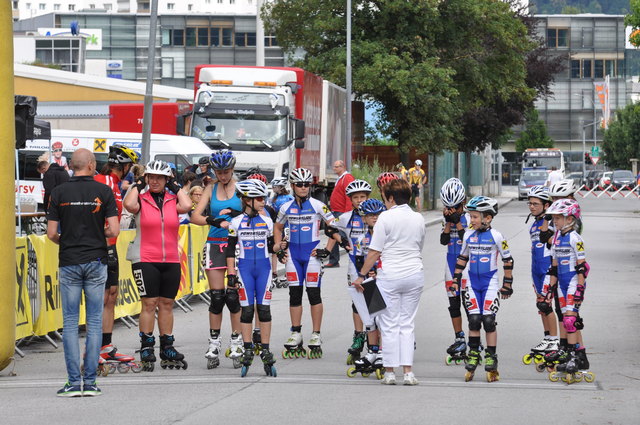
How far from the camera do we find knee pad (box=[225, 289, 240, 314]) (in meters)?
11.2

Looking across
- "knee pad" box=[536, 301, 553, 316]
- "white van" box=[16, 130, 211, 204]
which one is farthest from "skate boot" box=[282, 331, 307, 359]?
"white van" box=[16, 130, 211, 204]

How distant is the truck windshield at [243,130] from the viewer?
88.1 ft

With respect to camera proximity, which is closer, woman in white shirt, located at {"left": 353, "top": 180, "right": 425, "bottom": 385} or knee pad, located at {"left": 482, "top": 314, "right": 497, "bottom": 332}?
woman in white shirt, located at {"left": 353, "top": 180, "right": 425, "bottom": 385}

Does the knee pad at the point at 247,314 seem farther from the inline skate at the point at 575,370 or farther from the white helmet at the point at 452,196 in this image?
the inline skate at the point at 575,370

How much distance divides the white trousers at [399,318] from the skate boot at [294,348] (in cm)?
173

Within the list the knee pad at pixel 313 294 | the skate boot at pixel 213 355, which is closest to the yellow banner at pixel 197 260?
the knee pad at pixel 313 294

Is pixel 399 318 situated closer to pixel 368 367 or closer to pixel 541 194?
pixel 368 367

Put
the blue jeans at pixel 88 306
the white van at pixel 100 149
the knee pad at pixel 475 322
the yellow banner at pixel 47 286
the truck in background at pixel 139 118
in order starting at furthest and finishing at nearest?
the truck in background at pixel 139 118, the white van at pixel 100 149, the yellow banner at pixel 47 286, the knee pad at pixel 475 322, the blue jeans at pixel 88 306

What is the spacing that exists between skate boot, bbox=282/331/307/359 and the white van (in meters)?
13.9

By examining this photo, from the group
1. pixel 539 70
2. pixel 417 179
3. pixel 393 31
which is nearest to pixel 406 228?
pixel 417 179

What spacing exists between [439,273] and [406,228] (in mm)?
11655

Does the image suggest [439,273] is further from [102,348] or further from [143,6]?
[143,6]

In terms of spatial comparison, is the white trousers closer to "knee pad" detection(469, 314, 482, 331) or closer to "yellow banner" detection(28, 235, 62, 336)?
"knee pad" detection(469, 314, 482, 331)

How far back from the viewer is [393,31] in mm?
46188
